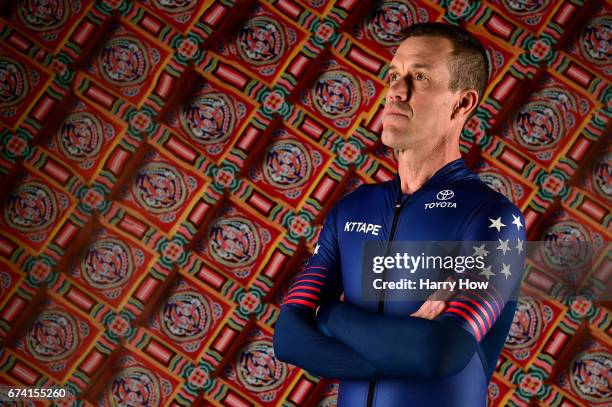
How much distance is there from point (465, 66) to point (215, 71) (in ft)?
3.97

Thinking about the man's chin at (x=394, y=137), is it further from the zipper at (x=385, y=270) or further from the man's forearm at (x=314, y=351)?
the man's forearm at (x=314, y=351)

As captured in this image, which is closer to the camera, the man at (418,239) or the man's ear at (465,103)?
the man at (418,239)

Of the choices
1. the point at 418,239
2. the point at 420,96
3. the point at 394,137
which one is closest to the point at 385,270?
the point at 418,239

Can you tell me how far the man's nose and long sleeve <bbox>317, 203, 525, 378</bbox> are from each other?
1.16ft

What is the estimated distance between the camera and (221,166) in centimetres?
274

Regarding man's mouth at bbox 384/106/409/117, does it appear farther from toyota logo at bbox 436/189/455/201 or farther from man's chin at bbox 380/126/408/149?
toyota logo at bbox 436/189/455/201

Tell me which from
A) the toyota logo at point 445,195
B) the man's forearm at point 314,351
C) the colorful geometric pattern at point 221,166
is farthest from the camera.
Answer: the colorful geometric pattern at point 221,166

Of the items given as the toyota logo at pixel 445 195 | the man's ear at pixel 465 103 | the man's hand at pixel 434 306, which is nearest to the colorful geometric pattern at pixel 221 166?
the man's ear at pixel 465 103

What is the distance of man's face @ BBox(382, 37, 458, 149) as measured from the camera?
72.4 inches

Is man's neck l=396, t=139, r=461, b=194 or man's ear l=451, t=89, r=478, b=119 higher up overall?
man's ear l=451, t=89, r=478, b=119

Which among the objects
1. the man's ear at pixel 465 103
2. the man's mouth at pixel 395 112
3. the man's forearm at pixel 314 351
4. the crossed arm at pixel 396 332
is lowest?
the man's forearm at pixel 314 351

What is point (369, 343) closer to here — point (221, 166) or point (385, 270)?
point (385, 270)

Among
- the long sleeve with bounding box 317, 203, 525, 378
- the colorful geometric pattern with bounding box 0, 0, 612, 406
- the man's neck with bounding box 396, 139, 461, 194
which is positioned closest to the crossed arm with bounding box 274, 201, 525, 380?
the long sleeve with bounding box 317, 203, 525, 378

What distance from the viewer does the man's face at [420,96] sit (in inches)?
72.4
